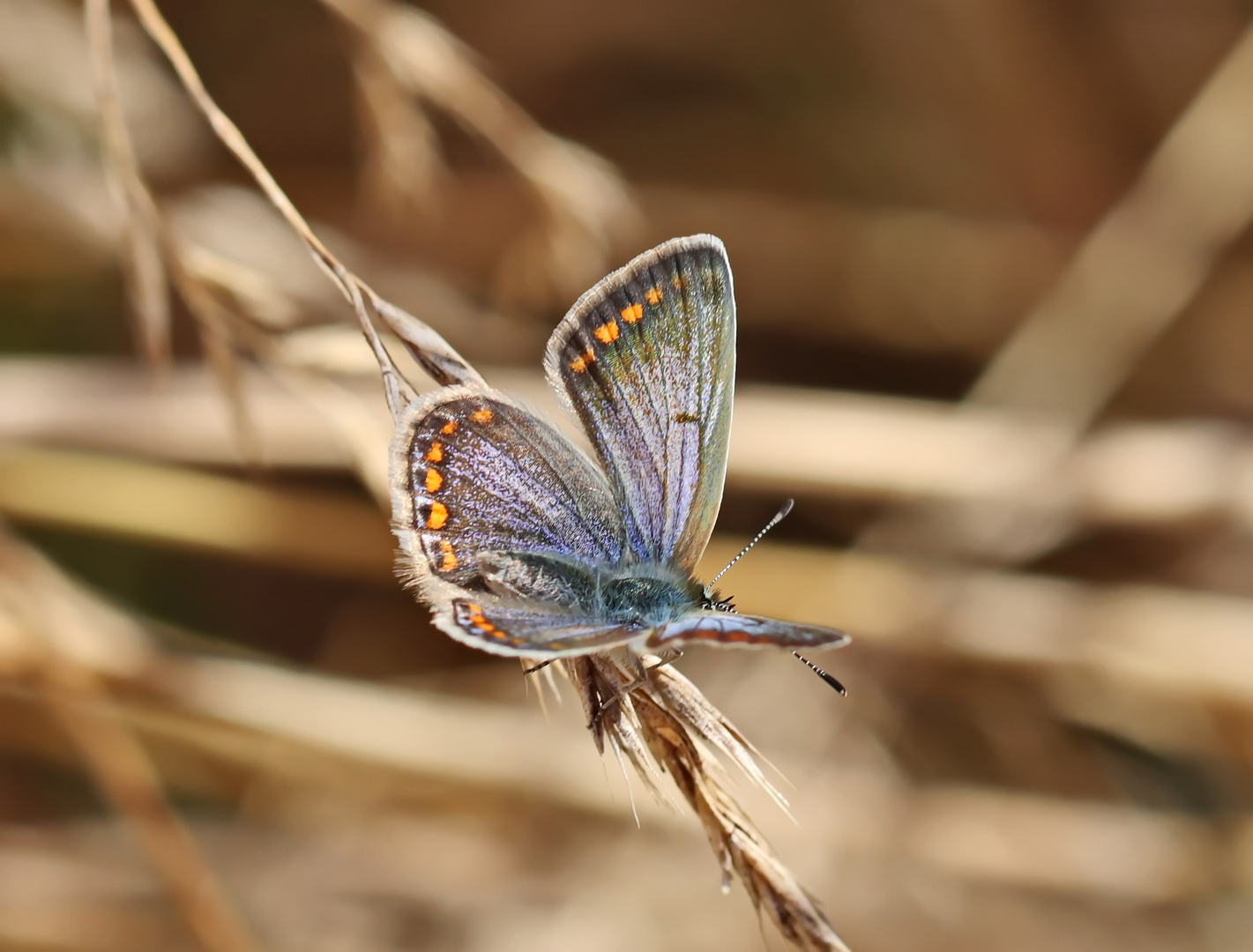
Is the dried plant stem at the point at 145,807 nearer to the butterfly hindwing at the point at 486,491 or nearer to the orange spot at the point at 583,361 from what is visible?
the butterfly hindwing at the point at 486,491

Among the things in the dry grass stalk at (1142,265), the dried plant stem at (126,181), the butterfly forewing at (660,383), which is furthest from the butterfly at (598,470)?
the dry grass stalk at (1142,265)

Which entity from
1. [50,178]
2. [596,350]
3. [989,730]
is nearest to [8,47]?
[50,178]

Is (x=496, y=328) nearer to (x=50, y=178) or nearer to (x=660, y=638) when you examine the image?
(x=50, y=178)

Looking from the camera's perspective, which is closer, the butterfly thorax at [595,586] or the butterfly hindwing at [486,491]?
the butterfly hindwing at [486,491]

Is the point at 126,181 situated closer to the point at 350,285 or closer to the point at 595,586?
the point at 350,285

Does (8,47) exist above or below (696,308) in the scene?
above

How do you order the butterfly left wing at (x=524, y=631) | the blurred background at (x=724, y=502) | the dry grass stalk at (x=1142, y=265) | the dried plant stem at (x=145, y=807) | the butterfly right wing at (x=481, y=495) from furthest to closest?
the dry grass stalk at (x=1142, y=265)
the blurred background at (x=724, y=502)
the dried plant stem at (x=145, y=807)
the butterfly right wing at (x=481, y=495)
the butterfly left wing at (x=524, y=631)

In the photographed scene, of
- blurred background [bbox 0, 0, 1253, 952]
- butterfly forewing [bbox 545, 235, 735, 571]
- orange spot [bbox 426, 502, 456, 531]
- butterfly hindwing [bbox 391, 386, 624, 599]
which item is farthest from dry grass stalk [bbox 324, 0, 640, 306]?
orange spot [bbox 426, 502, 456, 531]

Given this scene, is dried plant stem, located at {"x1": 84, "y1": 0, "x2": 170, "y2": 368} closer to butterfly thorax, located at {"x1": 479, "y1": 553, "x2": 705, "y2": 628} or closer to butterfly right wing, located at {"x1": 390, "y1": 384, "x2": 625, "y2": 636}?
butterfly right wing, located at {"x1": 390, "y1": 384, "x2": 625, "y2": 636}
